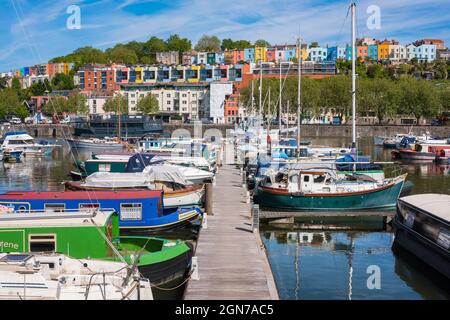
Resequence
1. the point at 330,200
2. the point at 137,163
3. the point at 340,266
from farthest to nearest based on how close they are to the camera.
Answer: the point at 137,163, the point at 330,200, the point at 340,266

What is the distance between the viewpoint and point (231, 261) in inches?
819

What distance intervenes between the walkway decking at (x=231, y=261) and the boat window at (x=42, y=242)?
444 centimetres

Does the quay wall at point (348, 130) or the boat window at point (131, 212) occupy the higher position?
the quay wall at point (348, 130)

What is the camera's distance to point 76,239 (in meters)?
19.5

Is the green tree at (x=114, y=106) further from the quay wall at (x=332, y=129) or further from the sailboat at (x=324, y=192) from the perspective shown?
the sailboat at (x=324, y=192)

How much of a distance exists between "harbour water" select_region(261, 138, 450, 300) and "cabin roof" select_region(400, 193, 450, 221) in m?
2.07

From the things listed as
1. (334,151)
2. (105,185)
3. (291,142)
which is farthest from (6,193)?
(291,142)

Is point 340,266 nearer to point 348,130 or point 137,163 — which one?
point 137,163

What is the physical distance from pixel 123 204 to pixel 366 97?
108693 mm

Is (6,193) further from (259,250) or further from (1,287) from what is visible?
(1,287)

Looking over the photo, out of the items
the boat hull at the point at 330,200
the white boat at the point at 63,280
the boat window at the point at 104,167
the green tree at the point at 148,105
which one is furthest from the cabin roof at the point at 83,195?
the green tree at the point at 148,105

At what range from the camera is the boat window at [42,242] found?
19.6m

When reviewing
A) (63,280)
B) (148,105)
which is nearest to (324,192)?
(63,280)
